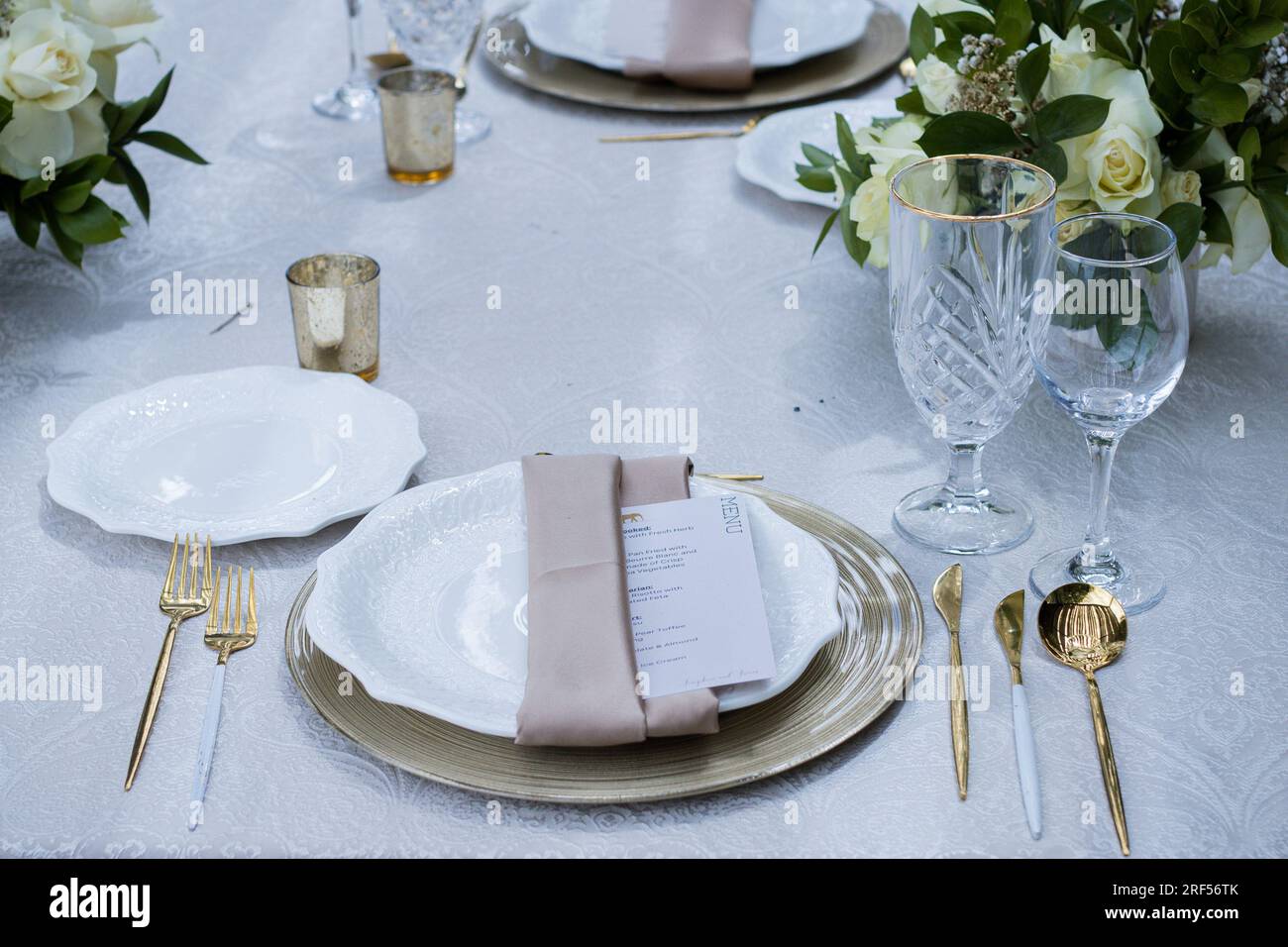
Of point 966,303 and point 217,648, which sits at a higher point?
point 966,303

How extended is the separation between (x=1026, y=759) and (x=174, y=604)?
50 cm

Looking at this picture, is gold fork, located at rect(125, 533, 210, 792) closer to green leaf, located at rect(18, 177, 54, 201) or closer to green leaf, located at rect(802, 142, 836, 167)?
green leaf, located at rect(18, 177, 54, 201)

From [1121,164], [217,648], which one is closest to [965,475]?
[1121,164]

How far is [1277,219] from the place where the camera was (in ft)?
3.33

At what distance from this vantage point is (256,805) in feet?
2.35

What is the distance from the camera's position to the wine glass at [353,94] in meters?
1.64

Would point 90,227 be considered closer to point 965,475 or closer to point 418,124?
point 418,124

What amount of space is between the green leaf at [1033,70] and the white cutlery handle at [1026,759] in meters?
0.45

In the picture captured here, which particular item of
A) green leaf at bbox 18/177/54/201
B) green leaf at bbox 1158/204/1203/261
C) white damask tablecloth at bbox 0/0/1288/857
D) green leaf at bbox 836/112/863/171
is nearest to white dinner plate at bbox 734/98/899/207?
white damask tablecloth at bbox 0/0/1288/857

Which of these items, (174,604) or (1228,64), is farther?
(1228,64)

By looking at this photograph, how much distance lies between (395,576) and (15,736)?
0.73 feet

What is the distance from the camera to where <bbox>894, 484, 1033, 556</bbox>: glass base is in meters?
0.91

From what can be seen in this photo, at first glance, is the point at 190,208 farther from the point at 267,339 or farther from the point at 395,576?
the point at 395,576

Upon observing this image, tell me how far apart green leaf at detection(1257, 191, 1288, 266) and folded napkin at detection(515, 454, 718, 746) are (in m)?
0.48
